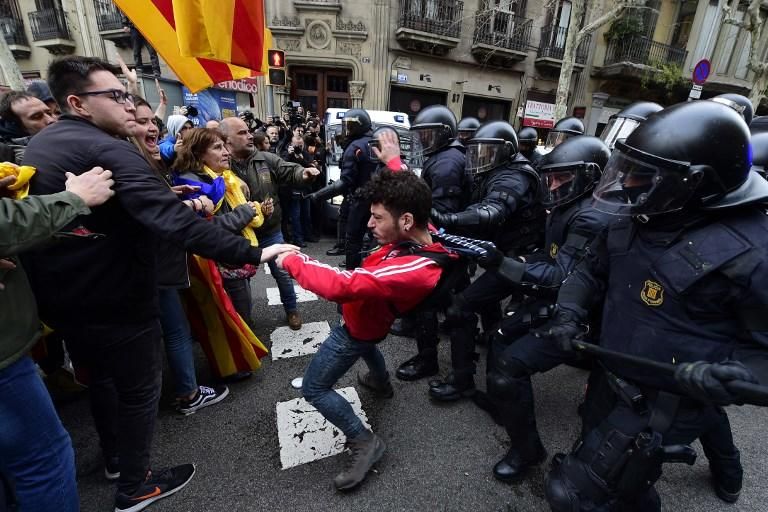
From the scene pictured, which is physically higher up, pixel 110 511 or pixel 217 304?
pixel 217 304

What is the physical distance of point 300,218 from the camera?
22.2ft

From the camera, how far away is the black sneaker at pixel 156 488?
6.42ft

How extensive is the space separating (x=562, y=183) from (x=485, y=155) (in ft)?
3.40

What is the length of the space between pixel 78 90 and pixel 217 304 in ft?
5.08

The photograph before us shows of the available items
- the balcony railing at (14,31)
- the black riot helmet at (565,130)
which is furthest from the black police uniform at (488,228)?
the balcony railing at (14,31)

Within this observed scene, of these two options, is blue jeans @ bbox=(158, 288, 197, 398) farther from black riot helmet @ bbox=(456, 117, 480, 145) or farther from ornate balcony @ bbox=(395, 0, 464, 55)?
ornate balcony @ bbox=(395, 0, 464, 55)

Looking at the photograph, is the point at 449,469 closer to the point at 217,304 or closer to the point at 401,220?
the point at 401,220

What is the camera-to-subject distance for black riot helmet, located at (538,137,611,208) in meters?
2.34

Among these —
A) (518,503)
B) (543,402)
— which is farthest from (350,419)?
(543,402)

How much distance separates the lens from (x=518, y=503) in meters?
2.15

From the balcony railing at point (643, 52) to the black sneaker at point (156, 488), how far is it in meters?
21.7

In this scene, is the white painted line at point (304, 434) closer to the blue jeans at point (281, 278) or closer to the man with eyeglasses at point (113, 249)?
the man with eyeglasses at point (113, 249)

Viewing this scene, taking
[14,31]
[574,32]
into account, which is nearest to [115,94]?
[574,32]

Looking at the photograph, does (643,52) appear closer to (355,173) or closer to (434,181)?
(355,173)
